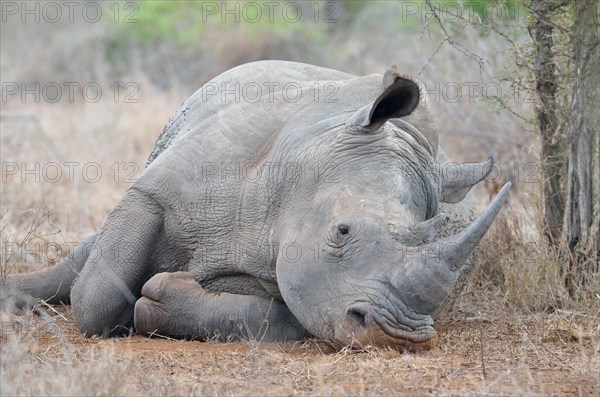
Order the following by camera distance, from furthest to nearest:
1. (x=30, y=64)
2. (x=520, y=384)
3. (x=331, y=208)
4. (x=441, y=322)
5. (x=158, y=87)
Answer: (x=30, y=64) → (x=158, y=87) → (x=441, y=322) → (x=331, y=208) → (x=520, y=384)

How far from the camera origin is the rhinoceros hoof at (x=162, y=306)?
675 centimetres

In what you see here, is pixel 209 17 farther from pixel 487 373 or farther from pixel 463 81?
pixel 487 373

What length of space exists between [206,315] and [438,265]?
1690 mm

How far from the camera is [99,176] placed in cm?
1252

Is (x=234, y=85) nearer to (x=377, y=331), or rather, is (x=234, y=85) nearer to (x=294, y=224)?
(x=294, y=224)

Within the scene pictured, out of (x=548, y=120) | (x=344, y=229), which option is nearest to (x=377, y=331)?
(x=344, y=229)

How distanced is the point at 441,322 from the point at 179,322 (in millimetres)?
1841

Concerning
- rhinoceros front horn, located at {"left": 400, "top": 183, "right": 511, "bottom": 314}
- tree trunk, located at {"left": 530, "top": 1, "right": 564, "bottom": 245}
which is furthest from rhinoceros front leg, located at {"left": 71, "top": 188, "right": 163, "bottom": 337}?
tree trunk, located at {"left": 530, "top": 1, "right": 564, "bottom": 245}

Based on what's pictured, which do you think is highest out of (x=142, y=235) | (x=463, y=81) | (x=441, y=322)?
(x=463, y=81)

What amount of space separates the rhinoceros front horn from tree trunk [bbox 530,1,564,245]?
233 centimetres

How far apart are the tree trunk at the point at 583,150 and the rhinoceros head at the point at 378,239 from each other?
1428 millimetres

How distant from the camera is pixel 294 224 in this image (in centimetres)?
632

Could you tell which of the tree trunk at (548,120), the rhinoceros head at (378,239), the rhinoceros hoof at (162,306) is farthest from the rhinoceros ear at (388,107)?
the tree trunk at (548,120)

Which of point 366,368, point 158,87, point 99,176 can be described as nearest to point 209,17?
point 158,87
